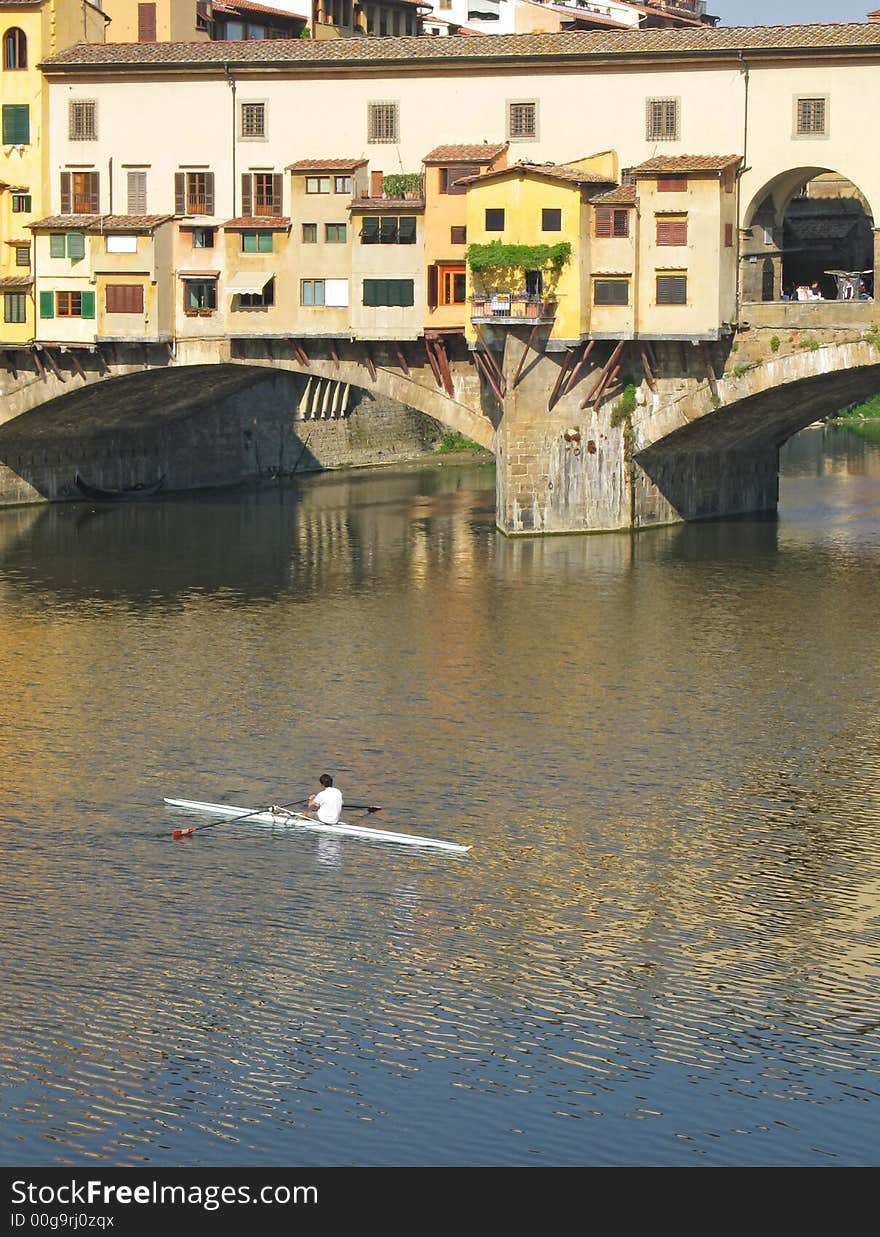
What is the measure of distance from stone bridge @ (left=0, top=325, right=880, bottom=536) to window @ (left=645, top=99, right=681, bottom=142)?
720 centimetres

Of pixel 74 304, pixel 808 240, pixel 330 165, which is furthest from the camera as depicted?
pixel 808 240

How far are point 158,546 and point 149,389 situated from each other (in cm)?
1191

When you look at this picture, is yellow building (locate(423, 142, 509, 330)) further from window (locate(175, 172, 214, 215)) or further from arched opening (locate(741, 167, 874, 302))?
arched opening (locate(741, 167, 874, 302))

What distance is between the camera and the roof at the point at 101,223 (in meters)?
81.8

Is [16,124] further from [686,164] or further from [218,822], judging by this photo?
[218,822]

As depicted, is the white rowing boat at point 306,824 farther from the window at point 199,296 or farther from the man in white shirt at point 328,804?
the window at point 199,296

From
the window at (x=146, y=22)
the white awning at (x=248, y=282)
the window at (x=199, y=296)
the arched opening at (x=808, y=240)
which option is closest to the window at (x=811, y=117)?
the arched opening at (x=808, y=240)

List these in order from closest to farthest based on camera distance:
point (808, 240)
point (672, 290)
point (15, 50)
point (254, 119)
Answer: point (672, 290) < point (254, 119) < point (15, 50) < point (808, 240)

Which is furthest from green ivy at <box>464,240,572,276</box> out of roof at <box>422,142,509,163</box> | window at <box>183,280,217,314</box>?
window at <box>183,280,217,314</box>

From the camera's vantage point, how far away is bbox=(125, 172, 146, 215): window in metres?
82.8

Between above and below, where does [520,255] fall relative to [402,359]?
above

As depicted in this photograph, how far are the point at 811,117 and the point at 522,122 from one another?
10187 millimetres

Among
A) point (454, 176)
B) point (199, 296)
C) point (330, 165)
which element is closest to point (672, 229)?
point (454, 176)

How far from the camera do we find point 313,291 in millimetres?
81250
